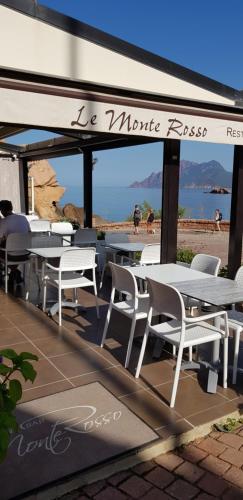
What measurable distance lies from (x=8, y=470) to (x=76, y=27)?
11.9ft

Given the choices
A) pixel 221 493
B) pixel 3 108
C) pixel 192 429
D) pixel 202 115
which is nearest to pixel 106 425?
pixel 192 429

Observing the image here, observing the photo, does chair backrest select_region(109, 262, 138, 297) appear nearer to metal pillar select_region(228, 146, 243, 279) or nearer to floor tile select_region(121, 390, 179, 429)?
floor tile select_region(121, 390, 179, 429)

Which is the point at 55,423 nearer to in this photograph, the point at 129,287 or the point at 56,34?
the point at 129,287

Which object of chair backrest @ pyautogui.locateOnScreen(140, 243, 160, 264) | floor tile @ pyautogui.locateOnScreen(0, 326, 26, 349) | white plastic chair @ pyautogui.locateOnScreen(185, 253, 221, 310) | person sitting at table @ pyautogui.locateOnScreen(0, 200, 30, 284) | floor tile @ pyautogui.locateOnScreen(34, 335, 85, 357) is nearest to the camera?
floor tile @ pyautogui.locateOnScreen(34, 335, 85, 357)

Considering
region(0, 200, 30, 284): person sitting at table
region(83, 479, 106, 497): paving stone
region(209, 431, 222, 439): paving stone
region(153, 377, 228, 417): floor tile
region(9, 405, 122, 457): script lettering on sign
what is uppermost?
region(0, 200, 30, 284): person sitting at table

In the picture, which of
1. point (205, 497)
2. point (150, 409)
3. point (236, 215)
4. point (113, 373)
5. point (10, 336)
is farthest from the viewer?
point (236, 215)

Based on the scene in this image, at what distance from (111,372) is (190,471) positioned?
3.94 feet

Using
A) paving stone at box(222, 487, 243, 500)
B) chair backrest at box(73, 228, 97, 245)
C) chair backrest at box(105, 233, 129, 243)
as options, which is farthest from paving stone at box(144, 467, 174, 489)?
chair backrest at box(73, 228, 97, 245)

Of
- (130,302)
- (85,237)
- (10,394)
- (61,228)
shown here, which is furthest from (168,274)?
(61,228)

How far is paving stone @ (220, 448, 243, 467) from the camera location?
2.23 m

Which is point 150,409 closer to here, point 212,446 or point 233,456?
point 212,446

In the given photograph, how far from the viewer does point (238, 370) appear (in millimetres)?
3221

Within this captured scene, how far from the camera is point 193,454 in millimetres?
2316

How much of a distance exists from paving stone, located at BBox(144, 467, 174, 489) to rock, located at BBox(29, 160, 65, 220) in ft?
65.3
